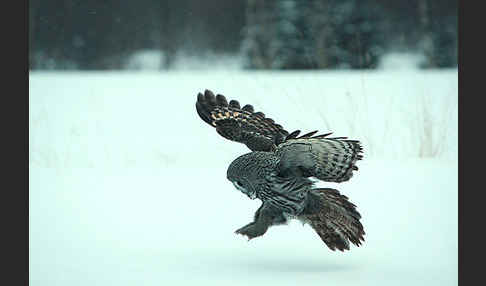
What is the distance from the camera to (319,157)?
12.1 ft

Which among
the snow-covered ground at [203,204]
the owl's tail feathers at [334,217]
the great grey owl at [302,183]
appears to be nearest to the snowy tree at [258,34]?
the snow-covered ground at [203,204]

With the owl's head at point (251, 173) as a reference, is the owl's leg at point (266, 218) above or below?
below

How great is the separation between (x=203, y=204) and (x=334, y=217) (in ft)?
4.76

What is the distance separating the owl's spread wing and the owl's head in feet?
0.29

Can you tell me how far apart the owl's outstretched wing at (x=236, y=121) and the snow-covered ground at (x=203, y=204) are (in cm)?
65

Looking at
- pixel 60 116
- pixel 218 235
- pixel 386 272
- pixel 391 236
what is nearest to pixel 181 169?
pixel 218 235

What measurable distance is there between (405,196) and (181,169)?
2235 mm

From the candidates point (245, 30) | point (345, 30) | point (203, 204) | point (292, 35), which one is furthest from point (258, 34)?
point (203, 204)

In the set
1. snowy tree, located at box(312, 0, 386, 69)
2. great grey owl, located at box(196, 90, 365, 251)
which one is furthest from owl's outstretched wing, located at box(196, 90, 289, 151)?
snowy tree, located at box(312, 0, 386, 69)

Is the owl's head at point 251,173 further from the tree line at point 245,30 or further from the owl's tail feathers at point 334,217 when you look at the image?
the tree line at point 245,30

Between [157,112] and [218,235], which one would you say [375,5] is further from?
[218,235]

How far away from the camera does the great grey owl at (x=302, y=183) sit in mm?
3643

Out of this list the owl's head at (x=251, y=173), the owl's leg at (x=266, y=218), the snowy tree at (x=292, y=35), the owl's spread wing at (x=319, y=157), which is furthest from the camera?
the snowy tree at (x=292, y=35)

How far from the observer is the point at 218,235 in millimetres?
4500
